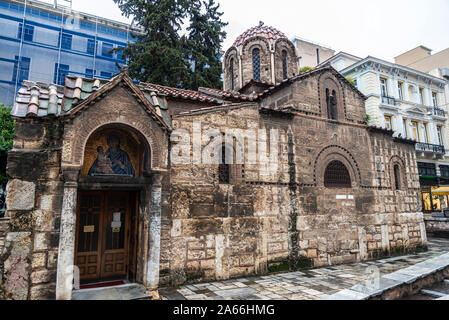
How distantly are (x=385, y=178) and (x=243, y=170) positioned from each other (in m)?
7.03

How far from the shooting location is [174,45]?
18.7 meters

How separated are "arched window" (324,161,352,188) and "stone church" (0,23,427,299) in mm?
50

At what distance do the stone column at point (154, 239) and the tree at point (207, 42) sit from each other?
13189 mm

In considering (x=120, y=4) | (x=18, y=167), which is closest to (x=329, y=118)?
(x=18, y=167)

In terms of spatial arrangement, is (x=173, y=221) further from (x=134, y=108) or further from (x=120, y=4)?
(x=120, y=4)

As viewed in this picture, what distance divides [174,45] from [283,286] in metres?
16.7

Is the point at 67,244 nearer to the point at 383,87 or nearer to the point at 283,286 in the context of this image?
the point at 283,286

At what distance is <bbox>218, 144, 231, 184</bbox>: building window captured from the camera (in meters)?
7.94

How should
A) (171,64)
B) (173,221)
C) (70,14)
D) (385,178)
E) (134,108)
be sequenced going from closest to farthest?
(134,108)
(173,221)
(385,178)
(171,64)
(70,14)

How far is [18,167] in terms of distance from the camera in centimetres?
546

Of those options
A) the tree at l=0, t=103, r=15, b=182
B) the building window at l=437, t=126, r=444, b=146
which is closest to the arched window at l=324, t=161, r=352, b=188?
the tree at l=0, t=103, r=15, b=182

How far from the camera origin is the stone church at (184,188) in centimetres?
550

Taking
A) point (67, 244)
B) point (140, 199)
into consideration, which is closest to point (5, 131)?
point (140, 199)

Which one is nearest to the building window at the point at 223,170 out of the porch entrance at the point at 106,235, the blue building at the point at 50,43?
the porch entrance at the point at 106,235
